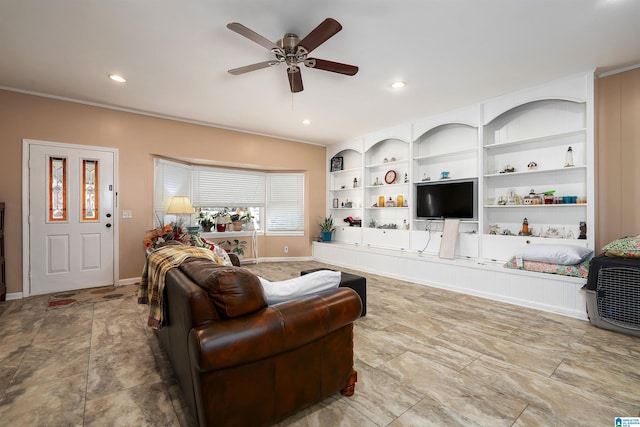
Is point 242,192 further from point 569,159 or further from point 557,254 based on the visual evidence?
point 569,159

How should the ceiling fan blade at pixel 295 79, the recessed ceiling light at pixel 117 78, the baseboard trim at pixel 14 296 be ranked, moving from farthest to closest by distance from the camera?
the baseboard trim at pixel 14 296
the recessed ceiling light at pixel 117 78
the ceiling fan blade at pixel 295 79

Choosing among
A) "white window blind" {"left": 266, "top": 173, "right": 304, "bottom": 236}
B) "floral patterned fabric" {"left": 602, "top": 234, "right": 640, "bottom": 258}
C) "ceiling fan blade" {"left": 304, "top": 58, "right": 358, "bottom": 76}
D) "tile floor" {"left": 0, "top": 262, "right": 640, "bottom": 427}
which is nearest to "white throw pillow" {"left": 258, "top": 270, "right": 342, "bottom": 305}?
"tile floor" {"left": 0, "top": 262, "right": 640, "bottom": 427}

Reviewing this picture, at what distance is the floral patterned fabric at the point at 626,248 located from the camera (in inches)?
109

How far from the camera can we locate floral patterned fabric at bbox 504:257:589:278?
3225 mm

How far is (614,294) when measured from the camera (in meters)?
2.81

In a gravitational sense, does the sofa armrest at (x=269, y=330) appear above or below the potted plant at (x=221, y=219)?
below

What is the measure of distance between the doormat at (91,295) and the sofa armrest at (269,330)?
345 centimetres

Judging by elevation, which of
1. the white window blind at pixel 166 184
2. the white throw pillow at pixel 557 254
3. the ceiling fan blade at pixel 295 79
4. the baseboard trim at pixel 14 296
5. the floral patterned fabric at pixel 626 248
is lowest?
the baseboard trim at pixel 14 296

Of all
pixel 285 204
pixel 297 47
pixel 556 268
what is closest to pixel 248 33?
pixel 297 47

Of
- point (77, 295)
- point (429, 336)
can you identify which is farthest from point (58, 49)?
point (429, 336)

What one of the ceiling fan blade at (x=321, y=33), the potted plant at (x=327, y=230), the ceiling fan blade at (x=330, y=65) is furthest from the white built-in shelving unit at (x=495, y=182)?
the ceiling fan blade at (x=321, y=33)

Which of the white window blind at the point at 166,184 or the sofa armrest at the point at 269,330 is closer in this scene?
the sofa armrest at the point at 269,330

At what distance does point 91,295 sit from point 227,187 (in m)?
3.01

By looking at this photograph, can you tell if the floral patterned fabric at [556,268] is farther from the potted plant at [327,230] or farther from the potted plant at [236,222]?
the potted plant at [236,222]
